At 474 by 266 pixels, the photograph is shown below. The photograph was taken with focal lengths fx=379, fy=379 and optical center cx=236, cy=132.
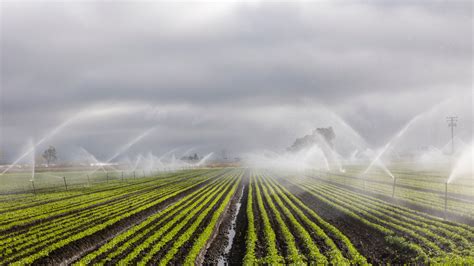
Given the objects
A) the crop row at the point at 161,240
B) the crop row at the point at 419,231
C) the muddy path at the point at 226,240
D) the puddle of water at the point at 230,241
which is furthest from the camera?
the muddy path at the point at 226,240

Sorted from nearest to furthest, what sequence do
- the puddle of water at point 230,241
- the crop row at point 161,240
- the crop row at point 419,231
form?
the crop row at point 419,231 → the crop row at point 161,240 → the puddle of water at point 230,241

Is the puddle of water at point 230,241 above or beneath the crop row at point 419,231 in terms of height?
beneath

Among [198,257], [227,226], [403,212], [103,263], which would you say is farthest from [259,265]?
[403,212]

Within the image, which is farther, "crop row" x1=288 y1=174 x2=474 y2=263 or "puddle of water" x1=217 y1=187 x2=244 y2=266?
"puddle of water" x1=217 y1=187 x2=244 y2=266

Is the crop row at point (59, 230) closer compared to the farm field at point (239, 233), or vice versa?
the farm field at point (239, 233)

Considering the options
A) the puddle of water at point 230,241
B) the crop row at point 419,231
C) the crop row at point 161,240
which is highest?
the crop row at point 419,231

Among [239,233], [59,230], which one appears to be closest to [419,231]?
[239,233]

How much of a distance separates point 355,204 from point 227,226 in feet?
39.2

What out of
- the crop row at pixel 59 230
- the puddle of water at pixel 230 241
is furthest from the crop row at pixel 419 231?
the crop row at pixel 59 230

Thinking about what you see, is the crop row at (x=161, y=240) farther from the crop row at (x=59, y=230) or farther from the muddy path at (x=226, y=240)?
the crop row at (x=59, y=230)

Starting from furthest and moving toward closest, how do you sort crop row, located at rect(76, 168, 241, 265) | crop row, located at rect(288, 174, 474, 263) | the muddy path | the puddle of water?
1. the muddy path
2. the puddle of water
3. crop row, located at rect(76, 168, 241, 265)
4. crop row, located at rect(288, 174, 474, 263)

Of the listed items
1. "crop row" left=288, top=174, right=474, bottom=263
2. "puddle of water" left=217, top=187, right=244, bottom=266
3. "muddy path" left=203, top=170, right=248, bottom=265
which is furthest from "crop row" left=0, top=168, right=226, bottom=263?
"crop row" left=288, top=174, right=474, bottom=263

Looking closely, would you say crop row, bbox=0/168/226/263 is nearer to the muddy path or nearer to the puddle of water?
the muddy path

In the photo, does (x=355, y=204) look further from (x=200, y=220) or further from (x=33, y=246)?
(x=33, y=246)
